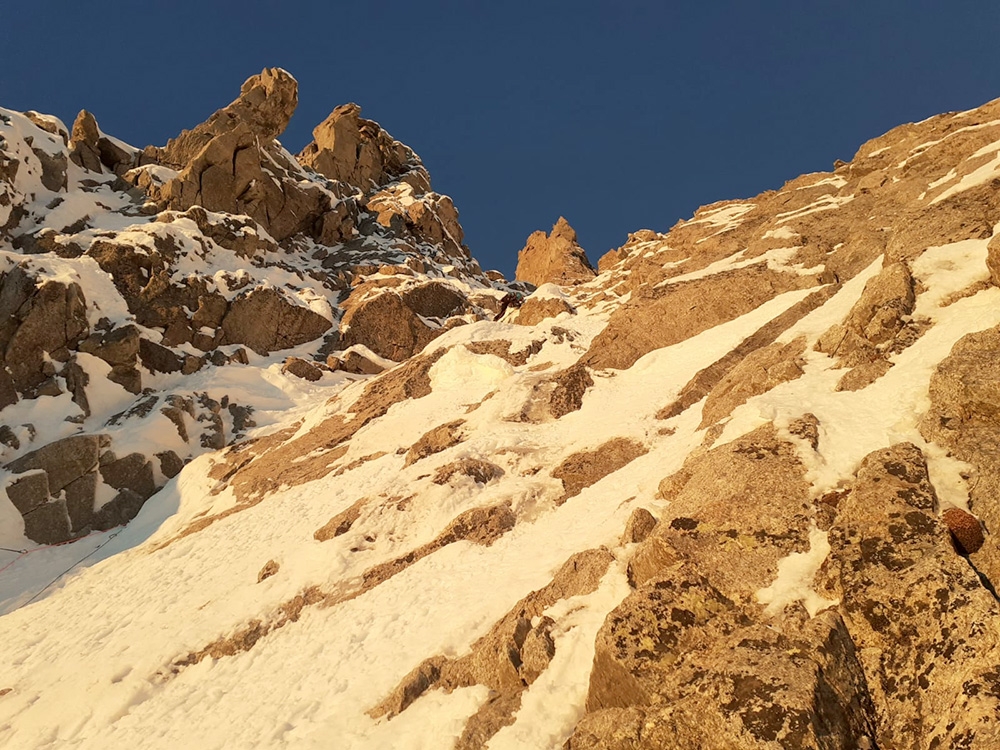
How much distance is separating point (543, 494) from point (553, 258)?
265 feet

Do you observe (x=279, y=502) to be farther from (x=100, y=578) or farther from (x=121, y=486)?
(x=121, y=486)

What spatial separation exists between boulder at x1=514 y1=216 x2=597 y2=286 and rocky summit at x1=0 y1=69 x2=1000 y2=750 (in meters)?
33.0

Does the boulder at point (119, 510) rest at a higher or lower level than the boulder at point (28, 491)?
lower

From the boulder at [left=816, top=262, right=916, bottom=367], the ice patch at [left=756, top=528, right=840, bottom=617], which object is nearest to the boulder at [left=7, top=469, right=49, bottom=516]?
the ice patch at [left=756, top=528, right=840, bottom=617]

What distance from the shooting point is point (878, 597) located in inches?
372

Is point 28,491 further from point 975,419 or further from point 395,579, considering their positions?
point 975,419

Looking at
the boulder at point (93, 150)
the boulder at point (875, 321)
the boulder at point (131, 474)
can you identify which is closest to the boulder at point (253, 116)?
the boulder at point (93, 150)

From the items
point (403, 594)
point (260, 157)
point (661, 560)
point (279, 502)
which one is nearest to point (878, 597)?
point (661, 560)

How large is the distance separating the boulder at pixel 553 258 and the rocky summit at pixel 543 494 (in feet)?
108

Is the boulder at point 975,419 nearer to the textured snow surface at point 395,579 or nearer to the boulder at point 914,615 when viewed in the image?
the textured snow surface at point 395,579

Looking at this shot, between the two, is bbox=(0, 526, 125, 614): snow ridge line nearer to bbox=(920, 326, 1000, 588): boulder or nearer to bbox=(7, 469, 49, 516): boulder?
bbox=(7, 469, 49, 516): boulder

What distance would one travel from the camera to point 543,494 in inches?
883

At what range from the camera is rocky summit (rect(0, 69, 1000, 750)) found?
31.4 ft

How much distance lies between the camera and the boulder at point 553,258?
306 ft
